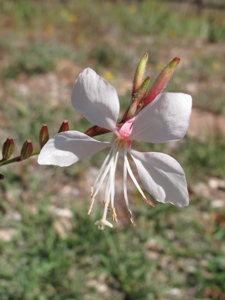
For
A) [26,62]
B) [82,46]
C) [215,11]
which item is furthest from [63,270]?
[215,11]

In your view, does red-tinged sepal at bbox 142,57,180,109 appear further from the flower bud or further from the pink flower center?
the flower bud

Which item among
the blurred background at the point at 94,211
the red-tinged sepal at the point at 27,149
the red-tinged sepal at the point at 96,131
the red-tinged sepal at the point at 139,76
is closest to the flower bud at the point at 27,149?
the red-tinged sepal at the point at 27,149

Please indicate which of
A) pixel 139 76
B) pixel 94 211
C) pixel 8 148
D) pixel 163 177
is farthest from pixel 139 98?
pixel 94 211

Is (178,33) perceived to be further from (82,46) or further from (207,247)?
(207,247)

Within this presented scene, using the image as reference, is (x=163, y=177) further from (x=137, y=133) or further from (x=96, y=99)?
(x=96, y=99)

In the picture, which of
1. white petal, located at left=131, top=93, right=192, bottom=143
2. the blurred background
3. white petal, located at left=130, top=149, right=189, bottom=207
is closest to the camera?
white petal, located at left=131, top=93, right=192, bottom=143

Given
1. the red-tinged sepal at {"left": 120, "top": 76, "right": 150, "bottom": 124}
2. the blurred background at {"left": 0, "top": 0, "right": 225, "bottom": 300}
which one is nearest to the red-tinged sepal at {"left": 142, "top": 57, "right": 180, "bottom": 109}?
the red-tinged sepal at {"left": 120, "top": 76, "right": 150, "bottom": 124}

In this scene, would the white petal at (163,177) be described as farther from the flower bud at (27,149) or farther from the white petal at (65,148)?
the flower bud at (27,149)
